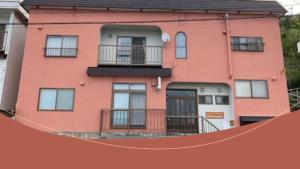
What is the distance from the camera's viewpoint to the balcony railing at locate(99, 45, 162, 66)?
47.9 feet

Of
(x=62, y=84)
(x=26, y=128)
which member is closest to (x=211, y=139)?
(x=26, y=128)

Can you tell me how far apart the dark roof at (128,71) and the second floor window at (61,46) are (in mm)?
1448

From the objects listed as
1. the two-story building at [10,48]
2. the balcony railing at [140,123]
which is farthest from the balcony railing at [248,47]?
the two-story building at [10,48]

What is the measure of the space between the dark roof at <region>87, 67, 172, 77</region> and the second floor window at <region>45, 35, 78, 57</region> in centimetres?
145

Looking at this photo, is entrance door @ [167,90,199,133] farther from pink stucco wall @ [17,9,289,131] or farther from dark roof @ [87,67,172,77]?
dark roof @ [87,67,172,77]

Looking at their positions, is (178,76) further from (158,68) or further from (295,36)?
(295,36)

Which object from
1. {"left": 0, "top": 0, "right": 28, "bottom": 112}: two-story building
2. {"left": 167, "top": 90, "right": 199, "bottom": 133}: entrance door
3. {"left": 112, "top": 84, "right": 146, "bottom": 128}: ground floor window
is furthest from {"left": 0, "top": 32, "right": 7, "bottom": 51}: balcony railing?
{"left": 167, "top": 90, "right": 199, "bottom": 133}: entrance door

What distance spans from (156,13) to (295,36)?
39.4 feet

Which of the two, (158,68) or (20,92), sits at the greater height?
(158,68)

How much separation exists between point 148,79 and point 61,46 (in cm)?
439

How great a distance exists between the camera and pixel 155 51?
48.6 feet

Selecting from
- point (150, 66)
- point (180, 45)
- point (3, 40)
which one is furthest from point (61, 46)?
point (180, 45)

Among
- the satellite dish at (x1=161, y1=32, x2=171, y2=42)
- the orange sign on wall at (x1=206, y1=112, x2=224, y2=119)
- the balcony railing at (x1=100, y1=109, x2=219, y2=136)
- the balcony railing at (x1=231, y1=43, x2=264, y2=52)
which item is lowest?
the balcony railing at (x1=100, y1=109, x2=219, y2=136)

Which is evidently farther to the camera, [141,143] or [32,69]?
[32,69]
